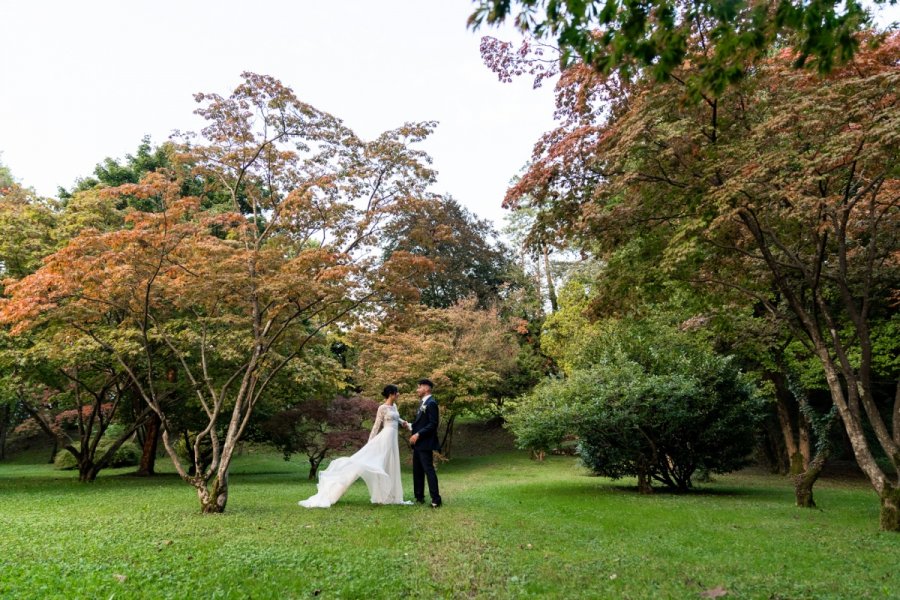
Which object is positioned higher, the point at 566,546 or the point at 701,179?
the point at 701,179

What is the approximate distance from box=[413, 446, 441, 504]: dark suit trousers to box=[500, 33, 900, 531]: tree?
4.08m

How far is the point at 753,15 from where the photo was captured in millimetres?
3488

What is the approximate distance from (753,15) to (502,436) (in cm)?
3116

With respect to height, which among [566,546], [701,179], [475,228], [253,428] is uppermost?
[475,228]

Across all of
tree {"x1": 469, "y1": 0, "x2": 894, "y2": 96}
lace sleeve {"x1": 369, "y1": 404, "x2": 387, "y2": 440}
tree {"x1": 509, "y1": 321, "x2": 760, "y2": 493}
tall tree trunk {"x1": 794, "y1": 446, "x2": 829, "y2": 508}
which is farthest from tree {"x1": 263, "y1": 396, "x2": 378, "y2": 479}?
tree {"x1": 469, "y1": 0, "x2": 894, "y2": 96}

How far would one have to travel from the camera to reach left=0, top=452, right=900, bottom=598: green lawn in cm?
403

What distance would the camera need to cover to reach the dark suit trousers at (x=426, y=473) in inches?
→ 338

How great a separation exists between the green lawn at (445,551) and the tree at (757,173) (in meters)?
2.48

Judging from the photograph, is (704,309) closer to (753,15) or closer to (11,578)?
(753,15)

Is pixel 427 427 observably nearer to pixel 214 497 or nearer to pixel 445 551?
pixel 214 497

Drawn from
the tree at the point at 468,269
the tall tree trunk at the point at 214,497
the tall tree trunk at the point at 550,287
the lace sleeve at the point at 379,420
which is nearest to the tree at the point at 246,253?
the tall tree trunk at the point at 214,497

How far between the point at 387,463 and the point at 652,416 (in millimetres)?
5478

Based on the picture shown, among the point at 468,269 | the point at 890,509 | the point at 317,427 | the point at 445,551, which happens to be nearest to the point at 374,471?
the point at 445,551

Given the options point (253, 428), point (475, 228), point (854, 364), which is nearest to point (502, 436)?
point (475, 228)
